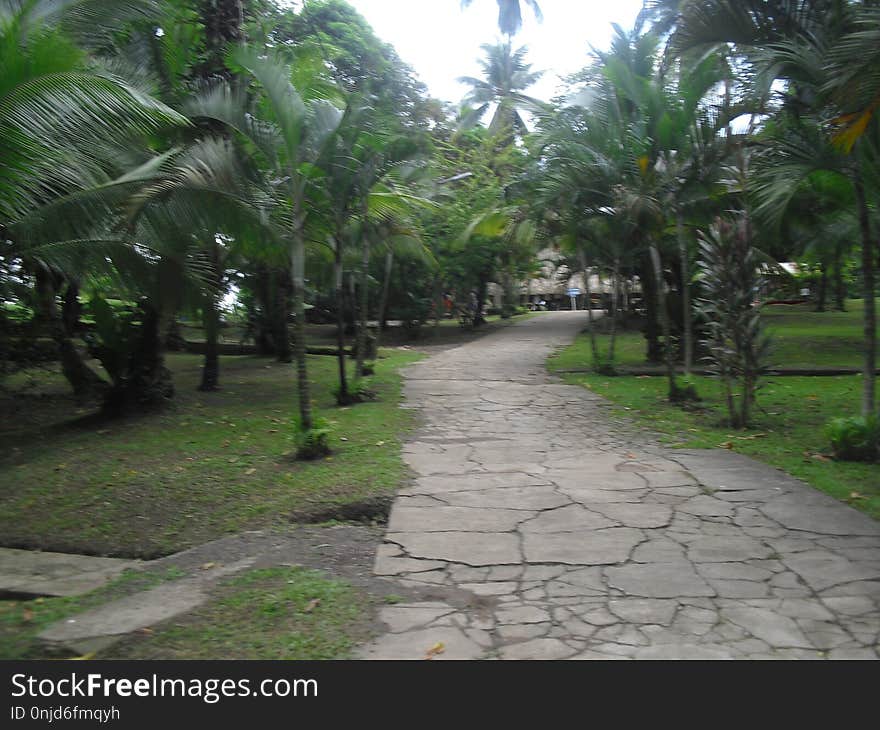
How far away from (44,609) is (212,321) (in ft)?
20.3

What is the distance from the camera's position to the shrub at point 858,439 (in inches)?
Answer: 289

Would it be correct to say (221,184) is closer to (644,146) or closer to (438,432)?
(438,432)

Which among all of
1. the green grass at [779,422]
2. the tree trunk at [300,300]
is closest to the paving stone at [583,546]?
the green grass at [779,422]

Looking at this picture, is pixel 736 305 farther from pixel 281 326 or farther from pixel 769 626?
pixel 281 326

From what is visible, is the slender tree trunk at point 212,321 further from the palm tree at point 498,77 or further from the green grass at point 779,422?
the palm tree at point 498,77

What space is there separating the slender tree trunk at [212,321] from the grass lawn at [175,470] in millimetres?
761

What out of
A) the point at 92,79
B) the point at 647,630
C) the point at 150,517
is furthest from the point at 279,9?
the point at 647,630

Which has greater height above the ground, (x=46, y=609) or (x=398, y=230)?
(x=398, y=230)

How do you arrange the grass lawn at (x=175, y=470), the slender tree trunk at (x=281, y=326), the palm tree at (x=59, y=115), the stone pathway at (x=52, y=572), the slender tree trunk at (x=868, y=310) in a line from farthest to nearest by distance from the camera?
the slender tree trunk at (x=281, y=326), the slender tree trunk at (x=868, y=310), the grass lawn at (x=175, y=470), the palm tree at (x=59, y=115), the stone pathway at (x=52, y=572)

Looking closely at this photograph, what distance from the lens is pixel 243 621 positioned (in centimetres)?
424

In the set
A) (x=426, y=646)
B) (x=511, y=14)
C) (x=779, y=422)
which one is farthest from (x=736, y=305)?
(x=511, y=14)

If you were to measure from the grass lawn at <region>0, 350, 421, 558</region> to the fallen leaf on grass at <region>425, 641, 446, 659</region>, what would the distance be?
258 centimetres

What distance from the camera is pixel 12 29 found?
6289mm

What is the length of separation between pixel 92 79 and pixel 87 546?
396 centimetres
